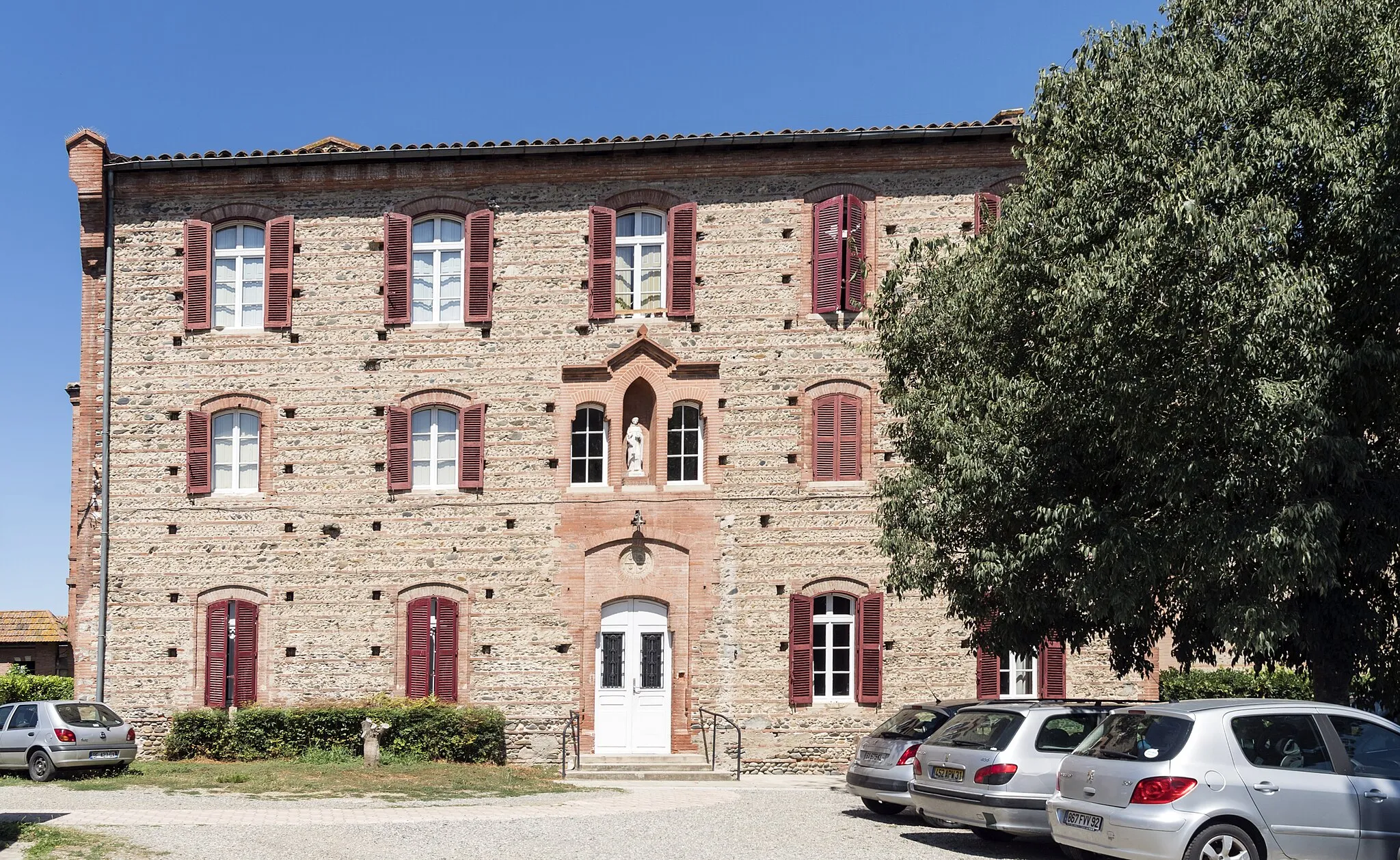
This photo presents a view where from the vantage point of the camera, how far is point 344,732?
21812mm

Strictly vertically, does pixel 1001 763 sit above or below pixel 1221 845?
above

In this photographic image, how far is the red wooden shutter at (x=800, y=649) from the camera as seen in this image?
22109 millimetres

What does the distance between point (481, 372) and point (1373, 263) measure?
14.4 metres

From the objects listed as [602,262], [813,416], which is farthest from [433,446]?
[813,416]

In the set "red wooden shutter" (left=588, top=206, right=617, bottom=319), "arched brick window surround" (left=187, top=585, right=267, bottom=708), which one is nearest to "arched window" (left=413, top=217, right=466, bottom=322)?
"red wooden shutter" (left=588, top=206, right=617, bottom=319)

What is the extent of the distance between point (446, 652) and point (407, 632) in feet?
2.49

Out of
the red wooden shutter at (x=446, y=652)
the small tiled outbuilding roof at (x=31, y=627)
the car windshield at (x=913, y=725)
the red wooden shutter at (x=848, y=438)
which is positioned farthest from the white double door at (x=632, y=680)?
the small tiled outbuilding roof at (x=31, y=627)

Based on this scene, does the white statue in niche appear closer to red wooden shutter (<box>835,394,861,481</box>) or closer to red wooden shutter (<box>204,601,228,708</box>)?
red wooden shutter (<box>835,394,861,481</box>)

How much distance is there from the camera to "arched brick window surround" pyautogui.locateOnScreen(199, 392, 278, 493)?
23.2 m

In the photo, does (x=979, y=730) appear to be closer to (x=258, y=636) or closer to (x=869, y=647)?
(x=869, y=647)

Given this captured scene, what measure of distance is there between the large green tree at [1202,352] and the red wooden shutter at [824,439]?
21.9 ft

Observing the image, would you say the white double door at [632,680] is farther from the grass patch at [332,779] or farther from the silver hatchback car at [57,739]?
the silver hatchback car at [57,739]

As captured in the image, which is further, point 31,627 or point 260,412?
point 31,627

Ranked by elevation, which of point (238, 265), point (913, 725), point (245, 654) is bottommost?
point (913, 725)
